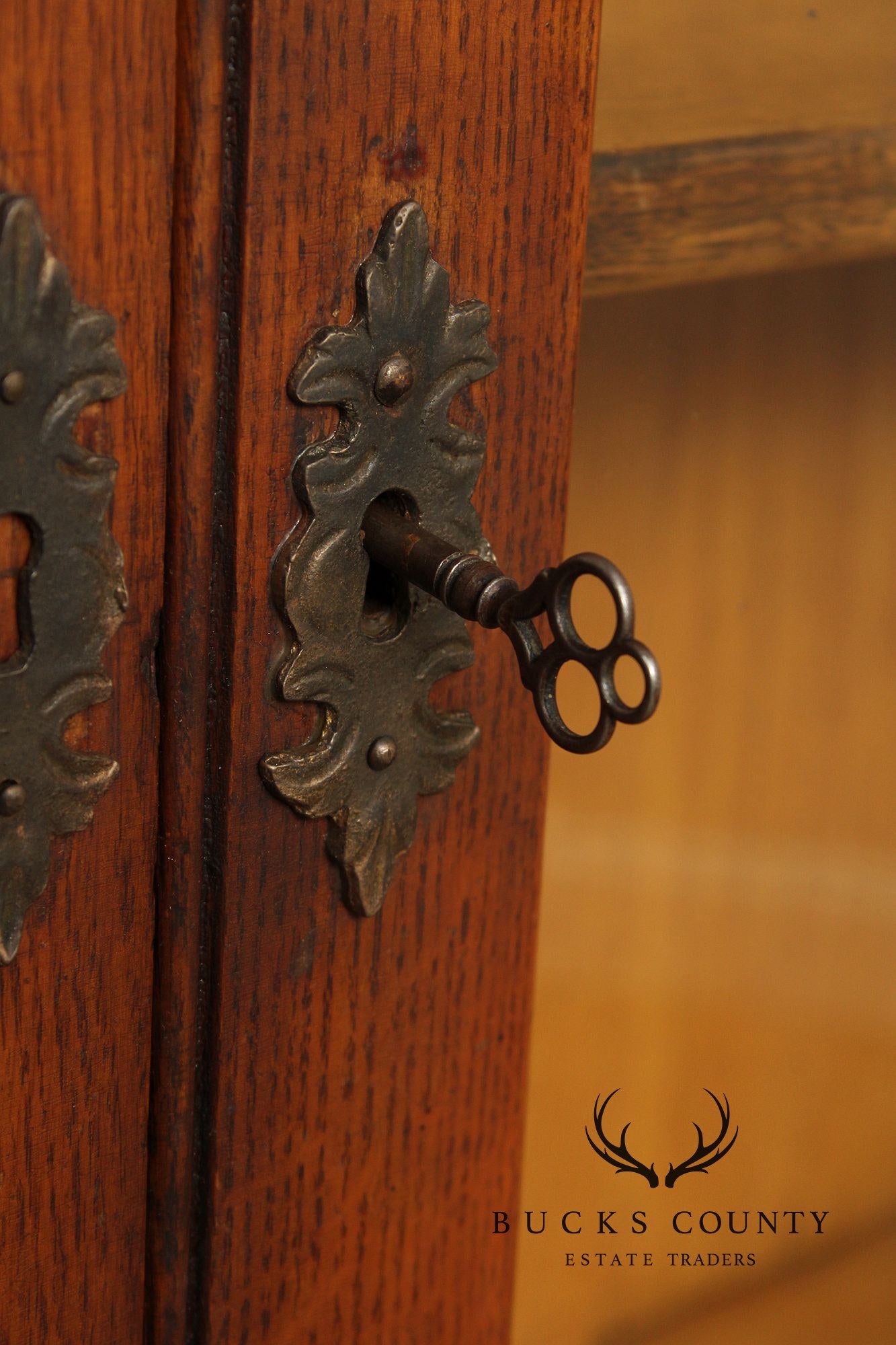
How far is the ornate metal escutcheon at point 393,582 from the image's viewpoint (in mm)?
372

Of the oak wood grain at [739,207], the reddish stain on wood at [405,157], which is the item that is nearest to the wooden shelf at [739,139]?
the oak wood grain at [739,207]

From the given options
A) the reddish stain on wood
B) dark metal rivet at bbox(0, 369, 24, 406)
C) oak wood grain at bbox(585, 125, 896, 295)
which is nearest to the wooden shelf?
oak wood grain at bbox(585, 125, 896, 295)

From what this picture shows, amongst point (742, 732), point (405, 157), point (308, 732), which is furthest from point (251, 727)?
point (742, 732)

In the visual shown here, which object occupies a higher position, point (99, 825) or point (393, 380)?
point (393, 380)

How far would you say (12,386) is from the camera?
1.11 feet

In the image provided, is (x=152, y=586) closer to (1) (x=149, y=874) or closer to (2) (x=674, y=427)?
(1) (x=149, y=874)

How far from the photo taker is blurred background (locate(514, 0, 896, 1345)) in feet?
1.79

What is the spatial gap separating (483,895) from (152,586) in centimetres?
16

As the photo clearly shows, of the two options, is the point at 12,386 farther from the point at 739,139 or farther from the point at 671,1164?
the point at 671,1164

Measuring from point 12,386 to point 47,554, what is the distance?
0.04 metres


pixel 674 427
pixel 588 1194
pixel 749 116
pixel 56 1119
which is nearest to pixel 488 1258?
pixel 588 1194

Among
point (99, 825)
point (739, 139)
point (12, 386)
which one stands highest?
point (739, 139)

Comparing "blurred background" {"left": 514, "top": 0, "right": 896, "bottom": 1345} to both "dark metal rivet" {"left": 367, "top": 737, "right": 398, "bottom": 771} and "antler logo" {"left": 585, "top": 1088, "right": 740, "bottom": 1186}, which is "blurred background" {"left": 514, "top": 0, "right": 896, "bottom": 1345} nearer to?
"antler logo" {"left": 585, "top": 1088, "right": 740, "bottom": 1186}

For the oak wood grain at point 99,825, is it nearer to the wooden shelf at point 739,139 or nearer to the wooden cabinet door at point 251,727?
the wooden cabinet door at point 251,727
